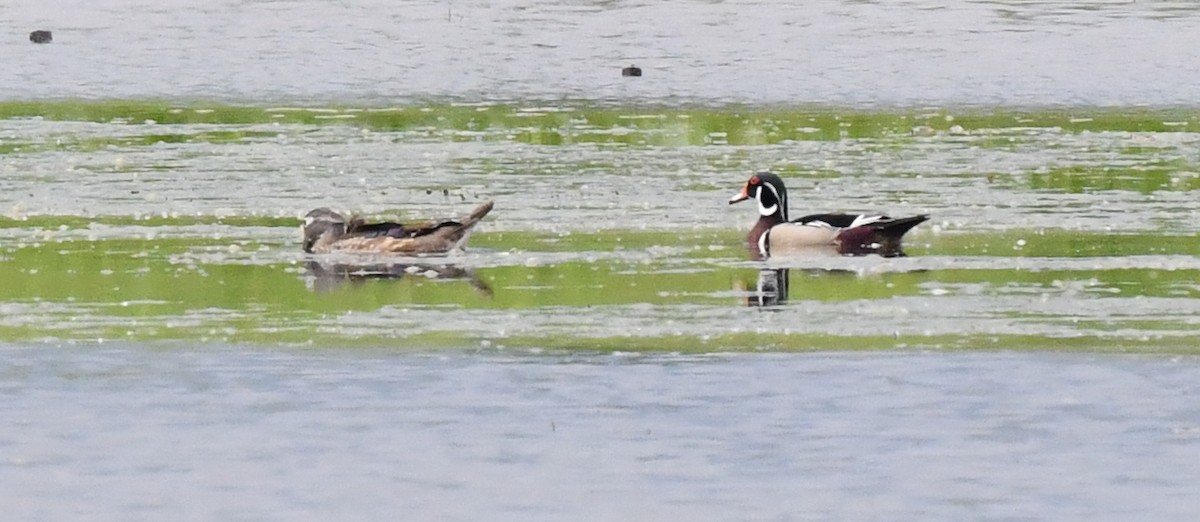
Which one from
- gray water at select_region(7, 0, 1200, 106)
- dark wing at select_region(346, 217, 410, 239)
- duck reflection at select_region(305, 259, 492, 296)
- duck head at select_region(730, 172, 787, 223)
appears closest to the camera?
duck reflection at select_region(305, 259, 492, 296)

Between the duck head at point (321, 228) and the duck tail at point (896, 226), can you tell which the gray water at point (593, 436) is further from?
the duck tail at point (896, 226)

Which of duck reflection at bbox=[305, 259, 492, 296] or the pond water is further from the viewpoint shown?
duck reflection at bbox=[305, 259, 492, 296]

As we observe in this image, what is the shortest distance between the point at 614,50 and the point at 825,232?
65.9 feet

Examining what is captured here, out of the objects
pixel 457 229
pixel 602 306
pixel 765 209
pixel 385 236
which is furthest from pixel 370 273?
pixel 765 209

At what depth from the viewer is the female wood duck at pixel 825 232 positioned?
16234mm

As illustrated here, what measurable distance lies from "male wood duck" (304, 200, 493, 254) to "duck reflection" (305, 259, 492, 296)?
0.68 ft

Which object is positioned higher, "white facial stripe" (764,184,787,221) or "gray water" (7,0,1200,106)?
"gray water" (7,0,1200,106)

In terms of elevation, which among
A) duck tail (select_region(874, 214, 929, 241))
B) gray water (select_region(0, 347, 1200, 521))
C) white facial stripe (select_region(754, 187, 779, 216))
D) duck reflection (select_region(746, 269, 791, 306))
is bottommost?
duck reflection (select_region(746, 269, 791, 306))

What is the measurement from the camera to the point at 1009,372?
37.1 feet

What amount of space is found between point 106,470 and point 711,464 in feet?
6.63

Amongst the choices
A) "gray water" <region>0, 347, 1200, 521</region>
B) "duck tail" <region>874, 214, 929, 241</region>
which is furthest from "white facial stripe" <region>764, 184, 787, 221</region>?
"gray water" <region>0, 347, 1200, 521</region>

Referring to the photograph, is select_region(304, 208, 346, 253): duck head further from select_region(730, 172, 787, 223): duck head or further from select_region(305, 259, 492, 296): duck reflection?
select_region(730, 172, 787, 223): duck head

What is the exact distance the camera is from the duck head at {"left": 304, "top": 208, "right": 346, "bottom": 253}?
53.2 ft

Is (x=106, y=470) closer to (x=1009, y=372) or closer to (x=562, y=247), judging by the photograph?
(x=1009, y=372)
